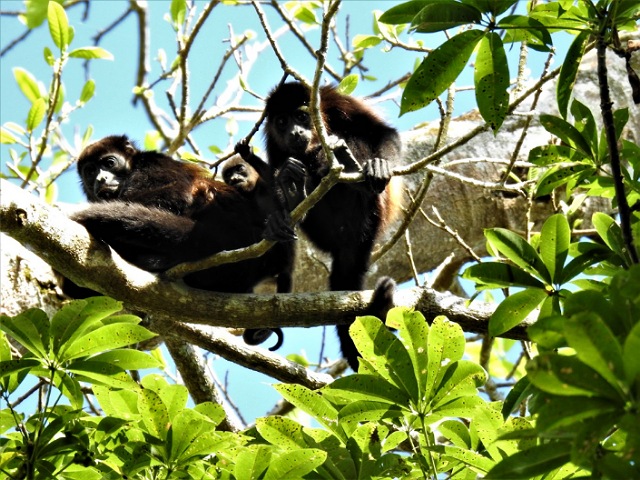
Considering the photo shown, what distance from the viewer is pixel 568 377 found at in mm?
1419

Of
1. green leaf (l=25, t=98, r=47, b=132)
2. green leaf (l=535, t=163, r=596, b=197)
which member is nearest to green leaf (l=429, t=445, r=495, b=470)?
green leaf (l=535, t=163, r=596, b=197)

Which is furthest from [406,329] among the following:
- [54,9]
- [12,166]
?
[12,166]

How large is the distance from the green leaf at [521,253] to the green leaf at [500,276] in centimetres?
2

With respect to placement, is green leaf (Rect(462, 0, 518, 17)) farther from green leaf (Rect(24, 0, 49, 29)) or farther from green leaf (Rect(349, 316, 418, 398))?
green leaf (Rect(24, 0, 49, 29))

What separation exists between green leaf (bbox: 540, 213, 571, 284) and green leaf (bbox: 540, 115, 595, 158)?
280mm

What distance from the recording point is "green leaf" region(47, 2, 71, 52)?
5.10m

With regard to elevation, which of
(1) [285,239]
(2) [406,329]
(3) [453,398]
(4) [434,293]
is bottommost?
(3) [453,398]

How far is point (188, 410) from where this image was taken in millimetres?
2275

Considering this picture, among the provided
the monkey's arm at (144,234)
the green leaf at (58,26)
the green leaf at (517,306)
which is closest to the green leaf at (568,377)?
the green leaf at (517,306)

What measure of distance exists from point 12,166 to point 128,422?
13.6 feet

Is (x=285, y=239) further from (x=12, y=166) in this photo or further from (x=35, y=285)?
(x=12, y=166)

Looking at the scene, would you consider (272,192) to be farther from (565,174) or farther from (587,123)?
(587,123)

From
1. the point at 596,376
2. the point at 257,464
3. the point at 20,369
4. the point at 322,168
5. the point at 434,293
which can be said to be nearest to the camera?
the point at 596,376

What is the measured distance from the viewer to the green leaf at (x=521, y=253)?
7.69 feet
